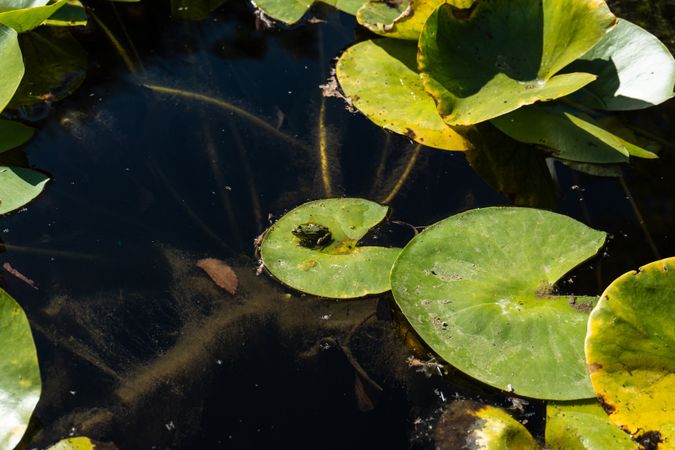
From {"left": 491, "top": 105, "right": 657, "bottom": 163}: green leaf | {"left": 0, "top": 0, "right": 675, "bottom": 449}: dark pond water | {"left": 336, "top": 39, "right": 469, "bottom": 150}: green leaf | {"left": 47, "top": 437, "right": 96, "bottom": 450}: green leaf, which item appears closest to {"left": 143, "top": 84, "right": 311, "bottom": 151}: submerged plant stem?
{"left": 0, "top": 0, "right": 675, "bottom": 449}: dark pond water

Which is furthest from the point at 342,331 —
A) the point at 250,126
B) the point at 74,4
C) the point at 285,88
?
the point at 74,4

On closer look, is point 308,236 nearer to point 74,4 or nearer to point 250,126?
point 250,126

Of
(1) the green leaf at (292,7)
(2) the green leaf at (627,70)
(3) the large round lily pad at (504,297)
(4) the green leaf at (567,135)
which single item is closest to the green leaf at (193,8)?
(1) the green leaf at (292,7)

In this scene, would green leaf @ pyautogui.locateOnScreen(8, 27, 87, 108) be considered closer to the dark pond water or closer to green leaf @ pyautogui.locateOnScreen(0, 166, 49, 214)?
the dark pond water

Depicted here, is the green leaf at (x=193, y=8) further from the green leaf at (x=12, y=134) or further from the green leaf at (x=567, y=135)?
the green leaf at (x=567, y=135)

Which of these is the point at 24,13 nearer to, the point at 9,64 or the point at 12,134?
the point at 9,64

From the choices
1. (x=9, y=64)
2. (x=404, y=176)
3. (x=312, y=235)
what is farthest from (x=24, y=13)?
(x=404, y=176)

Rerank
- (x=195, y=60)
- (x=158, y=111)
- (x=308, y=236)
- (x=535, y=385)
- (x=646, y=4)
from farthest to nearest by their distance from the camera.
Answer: (x=646, y=4) < (x=195, y=60) < (x=158, y=111) < (x=308, y=236) < (x=535, y=385)
